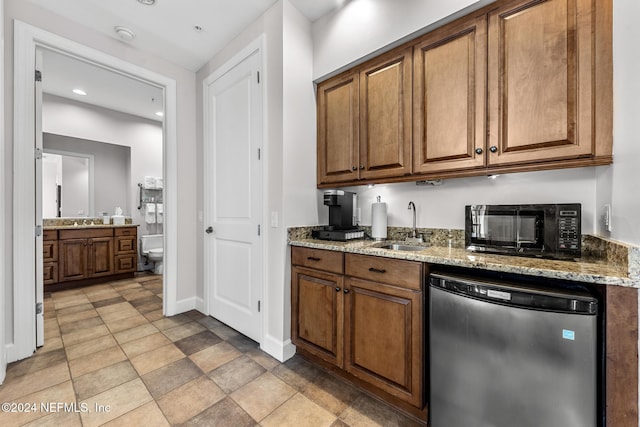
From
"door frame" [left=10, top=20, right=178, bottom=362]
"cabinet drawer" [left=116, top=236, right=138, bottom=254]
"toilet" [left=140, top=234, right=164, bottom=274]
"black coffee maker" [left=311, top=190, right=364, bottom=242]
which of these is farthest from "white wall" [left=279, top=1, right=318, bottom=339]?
"cabinet drawer" [left=116, top=236, right=138, bottom=254]

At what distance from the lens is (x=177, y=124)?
2816 mm

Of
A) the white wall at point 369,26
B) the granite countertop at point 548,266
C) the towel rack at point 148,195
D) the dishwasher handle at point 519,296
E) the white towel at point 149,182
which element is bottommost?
the dishwasher handle at point 519,296

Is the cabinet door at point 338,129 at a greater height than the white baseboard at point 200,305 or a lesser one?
greater

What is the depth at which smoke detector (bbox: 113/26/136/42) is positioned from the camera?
2.31 metres

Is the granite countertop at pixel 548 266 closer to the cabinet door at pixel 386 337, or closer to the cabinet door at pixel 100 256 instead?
the cabinet door at pixel 386 337

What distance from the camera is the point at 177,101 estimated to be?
9.33 ft

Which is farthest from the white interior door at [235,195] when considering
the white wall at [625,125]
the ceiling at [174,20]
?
the white wall at [625,125]

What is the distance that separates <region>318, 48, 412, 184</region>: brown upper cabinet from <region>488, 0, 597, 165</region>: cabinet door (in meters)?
0.50

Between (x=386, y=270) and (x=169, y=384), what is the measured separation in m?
1.60

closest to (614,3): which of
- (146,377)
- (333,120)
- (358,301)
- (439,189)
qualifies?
(439,189)

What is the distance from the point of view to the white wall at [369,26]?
1552 millimetres

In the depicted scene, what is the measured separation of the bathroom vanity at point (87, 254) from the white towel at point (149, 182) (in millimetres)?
878

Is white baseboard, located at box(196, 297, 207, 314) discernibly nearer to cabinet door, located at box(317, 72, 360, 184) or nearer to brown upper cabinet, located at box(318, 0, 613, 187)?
cabinet door, located at box(317, 72, 360, 184)

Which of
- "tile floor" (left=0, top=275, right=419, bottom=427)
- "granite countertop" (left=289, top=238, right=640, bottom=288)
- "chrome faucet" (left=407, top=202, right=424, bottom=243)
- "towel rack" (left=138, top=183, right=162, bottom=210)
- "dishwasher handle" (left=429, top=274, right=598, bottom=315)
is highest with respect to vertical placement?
"towel rack" (left=138, top=183, right=162, bottom=210)
